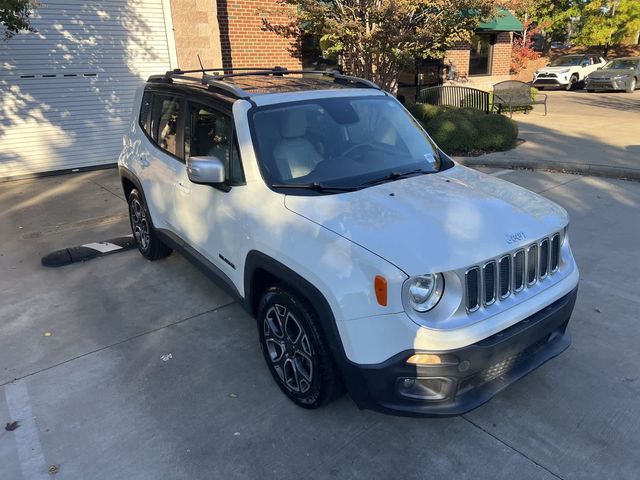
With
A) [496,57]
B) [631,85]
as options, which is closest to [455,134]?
[496,57]

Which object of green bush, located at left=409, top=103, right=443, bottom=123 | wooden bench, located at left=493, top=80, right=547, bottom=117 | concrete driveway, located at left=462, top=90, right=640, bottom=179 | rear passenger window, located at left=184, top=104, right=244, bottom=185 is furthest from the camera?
wooden bench, located at left=493, top=80, right=547, bottom=117

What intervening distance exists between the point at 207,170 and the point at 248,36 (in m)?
9.34

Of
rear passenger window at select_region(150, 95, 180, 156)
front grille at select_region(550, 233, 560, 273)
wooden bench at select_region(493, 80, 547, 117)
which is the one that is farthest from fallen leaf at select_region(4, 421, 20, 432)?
wooden bench at select_region(493, 80, 547, 117)

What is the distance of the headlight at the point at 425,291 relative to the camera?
2.39m

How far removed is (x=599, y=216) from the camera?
6.11m

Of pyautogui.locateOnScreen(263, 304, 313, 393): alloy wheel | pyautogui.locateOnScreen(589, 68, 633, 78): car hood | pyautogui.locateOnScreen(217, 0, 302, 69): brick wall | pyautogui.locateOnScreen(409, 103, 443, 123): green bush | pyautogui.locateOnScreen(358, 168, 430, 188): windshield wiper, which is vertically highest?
pyautogui.locateOnScreen(217, 0, 302, 69): brick wall

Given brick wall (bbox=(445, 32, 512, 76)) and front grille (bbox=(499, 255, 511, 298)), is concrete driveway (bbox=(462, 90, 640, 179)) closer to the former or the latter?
brick wall (bbox=(445, 32, 512, 76))

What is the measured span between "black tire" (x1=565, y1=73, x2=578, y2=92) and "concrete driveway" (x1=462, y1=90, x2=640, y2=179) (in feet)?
20.2

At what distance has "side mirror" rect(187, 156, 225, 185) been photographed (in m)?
3.20

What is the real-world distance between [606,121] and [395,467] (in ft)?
44.2

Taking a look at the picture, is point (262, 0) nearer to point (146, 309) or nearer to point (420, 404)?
point (146, 309)

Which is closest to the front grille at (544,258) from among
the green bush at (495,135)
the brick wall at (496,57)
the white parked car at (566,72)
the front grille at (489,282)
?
the front grille at (489,282)

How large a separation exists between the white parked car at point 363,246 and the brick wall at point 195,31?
695cm

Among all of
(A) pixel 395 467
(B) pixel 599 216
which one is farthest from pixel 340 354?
(B) pixel 599 216
